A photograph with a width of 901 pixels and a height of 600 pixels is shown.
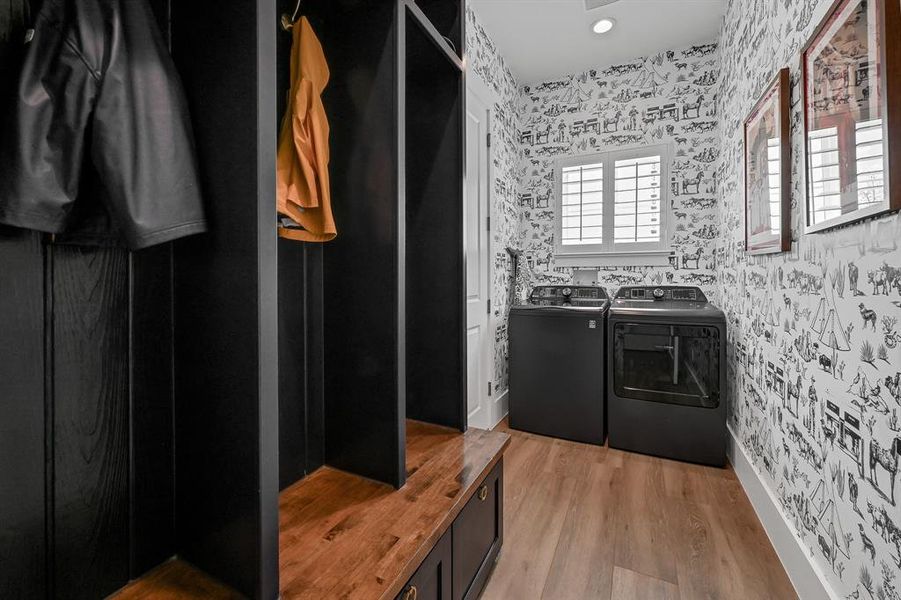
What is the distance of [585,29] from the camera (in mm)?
2928

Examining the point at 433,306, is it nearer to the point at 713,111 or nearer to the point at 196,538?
the point at 196,538

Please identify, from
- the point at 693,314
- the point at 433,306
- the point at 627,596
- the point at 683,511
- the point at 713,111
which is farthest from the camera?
the point at 713,111

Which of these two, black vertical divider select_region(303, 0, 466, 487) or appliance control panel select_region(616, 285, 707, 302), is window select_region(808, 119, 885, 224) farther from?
appliance control panel select_region(616, 285, 707, 302)

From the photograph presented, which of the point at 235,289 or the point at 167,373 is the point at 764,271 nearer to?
the point at 235,289

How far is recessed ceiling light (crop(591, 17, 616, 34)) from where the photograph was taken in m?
2.83

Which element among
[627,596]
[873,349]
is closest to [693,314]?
[873,349]

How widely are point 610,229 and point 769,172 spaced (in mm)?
1541

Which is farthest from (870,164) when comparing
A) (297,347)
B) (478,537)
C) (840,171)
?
(297,347)

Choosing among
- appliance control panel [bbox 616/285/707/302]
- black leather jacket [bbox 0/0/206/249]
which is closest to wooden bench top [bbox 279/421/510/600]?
black leather jacket [bbox 0/0/206/249]

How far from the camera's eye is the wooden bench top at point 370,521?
0.84 metres

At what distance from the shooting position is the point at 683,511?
79.7 inches

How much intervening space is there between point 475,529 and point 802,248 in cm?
160

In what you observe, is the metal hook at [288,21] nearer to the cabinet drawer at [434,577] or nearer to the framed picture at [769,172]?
the cabinet drawer at [434,577]

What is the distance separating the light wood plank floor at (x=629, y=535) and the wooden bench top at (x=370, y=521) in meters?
0.59
